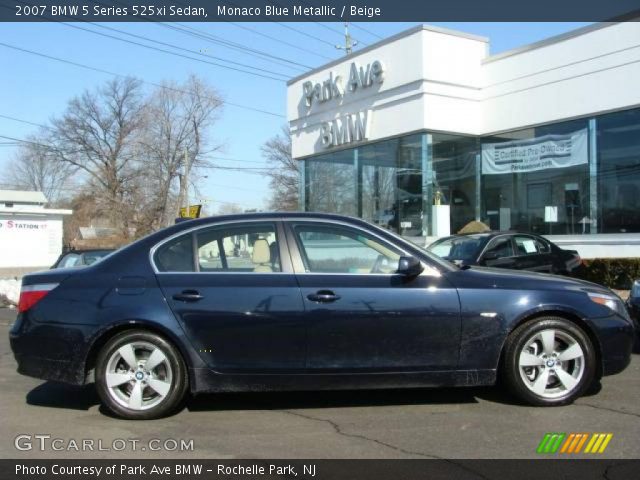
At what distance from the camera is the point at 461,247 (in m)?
11.2

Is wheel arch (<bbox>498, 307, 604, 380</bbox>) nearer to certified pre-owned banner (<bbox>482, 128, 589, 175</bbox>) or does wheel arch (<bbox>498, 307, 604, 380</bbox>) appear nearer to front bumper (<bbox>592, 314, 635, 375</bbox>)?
front bumper (<bbox>592, 314, 635, 375</bbox>)

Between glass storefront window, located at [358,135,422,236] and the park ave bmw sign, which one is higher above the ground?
the park ave bmw sign

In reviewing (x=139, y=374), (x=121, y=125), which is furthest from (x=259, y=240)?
(x=121, y=125)

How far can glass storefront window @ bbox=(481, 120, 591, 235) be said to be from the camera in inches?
648

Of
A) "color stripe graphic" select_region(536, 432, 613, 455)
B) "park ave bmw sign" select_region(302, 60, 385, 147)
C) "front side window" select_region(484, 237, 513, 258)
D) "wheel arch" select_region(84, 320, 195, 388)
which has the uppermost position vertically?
"park ave bmw sign" select_region(302, 60, 385, 147)

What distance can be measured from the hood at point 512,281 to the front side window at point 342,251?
58 centimetres

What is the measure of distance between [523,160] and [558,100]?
6.26 ft

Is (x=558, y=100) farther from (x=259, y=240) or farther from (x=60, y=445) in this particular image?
(x=60, y=445)

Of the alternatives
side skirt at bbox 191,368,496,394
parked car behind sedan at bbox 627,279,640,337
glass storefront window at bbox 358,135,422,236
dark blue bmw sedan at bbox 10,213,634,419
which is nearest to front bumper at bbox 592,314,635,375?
dark blue bmw sedan at bbox 10,213,634,419

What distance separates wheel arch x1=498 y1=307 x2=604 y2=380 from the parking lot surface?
15.1 inches

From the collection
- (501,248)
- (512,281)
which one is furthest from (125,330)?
(501,248)

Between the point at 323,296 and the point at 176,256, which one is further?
the point at 176,256

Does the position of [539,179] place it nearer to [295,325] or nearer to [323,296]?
[323,296]

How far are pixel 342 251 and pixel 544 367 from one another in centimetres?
190
